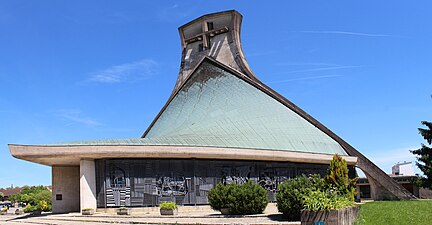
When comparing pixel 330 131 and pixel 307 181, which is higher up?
pixel 330 131

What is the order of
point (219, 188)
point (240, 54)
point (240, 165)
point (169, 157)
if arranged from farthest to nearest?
point (240, 54) → point (240, 165) → point (169, 157) → point (219, 188)

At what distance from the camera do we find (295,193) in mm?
15852

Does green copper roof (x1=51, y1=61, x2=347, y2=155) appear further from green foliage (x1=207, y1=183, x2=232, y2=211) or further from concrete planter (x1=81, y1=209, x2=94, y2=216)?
green foliage (x1=207, y1=183, x2=232, y2=211)

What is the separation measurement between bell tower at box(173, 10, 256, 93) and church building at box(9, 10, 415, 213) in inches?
4.4

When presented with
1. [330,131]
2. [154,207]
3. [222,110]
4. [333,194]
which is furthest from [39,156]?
[330,131]

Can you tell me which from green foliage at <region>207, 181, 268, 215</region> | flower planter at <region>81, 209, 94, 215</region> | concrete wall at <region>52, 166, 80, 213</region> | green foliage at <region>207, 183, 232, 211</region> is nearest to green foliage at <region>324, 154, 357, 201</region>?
green foliage at <region>207, 181, 268, 215</region>

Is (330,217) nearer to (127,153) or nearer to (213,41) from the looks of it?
(127,153)

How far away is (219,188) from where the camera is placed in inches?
757

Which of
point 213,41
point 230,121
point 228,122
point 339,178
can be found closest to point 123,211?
point 228,122

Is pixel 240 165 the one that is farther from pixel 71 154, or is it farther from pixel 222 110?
pixel 71 154

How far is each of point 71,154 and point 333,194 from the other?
1336cm

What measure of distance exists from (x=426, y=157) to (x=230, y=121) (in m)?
14.3

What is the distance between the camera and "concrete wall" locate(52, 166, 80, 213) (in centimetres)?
2650

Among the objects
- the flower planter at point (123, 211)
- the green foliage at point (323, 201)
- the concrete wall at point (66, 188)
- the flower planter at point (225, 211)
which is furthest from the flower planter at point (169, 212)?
the concrete wall at point (66, 188)
